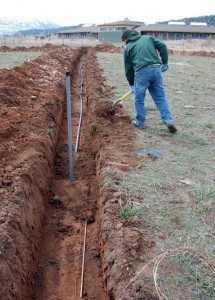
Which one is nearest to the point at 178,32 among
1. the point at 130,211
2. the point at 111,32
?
the point at 111,32

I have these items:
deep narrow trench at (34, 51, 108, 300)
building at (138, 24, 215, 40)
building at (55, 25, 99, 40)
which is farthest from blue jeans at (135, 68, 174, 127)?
building at (55, 25, 99, 40)

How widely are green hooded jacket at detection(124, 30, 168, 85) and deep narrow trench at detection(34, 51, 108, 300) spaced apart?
7.29ft

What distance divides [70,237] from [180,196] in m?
1.72

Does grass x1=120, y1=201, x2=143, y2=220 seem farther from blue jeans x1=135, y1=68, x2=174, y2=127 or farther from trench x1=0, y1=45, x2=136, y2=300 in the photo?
blue jeans x1=135, y1=68, x2=174, y2=127

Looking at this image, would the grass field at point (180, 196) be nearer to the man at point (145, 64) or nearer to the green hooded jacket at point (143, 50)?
the man at point (145, 64)

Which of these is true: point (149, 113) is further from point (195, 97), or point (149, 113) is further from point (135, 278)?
point (135, 278)

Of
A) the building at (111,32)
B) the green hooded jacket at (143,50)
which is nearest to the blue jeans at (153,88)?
the green hooded jacket at (143,50)

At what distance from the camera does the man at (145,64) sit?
6535mm

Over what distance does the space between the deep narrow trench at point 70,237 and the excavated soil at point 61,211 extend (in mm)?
12

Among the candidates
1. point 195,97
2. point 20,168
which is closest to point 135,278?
point 20,168

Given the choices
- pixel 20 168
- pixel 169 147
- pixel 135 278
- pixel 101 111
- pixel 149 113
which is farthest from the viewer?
pixel 149 113

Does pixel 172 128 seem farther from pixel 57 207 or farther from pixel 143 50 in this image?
pixel 57 207

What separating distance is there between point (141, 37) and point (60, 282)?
495cm

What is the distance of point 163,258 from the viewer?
332 cm
